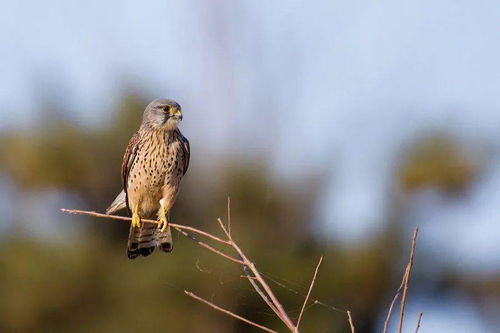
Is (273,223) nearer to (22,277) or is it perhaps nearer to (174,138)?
(22,277)

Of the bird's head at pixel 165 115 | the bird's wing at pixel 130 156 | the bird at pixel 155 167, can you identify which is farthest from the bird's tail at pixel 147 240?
the bird's head at pixel 165 115

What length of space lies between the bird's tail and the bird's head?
496 mm

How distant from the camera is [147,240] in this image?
5152 millimetres

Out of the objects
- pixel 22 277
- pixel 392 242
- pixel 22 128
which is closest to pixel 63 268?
pixel 22 277

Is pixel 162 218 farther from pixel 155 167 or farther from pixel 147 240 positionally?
pixel 155 167

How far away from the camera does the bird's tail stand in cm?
512

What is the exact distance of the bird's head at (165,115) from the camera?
207 inches

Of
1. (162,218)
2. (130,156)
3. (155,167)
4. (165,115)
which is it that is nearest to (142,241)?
(162,218)

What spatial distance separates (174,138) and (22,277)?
7.04 metres

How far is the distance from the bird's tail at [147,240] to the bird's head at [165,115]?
19.5 inches

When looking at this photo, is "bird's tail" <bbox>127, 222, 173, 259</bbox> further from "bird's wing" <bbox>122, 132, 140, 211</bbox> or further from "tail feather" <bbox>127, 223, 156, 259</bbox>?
"bird's wing" <bbox>122, 132, 140, 211</bbox>

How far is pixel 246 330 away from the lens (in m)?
12.0

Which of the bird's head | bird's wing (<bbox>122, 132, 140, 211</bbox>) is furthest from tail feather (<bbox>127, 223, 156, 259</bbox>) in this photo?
the bird's head

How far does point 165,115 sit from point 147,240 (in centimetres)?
62
